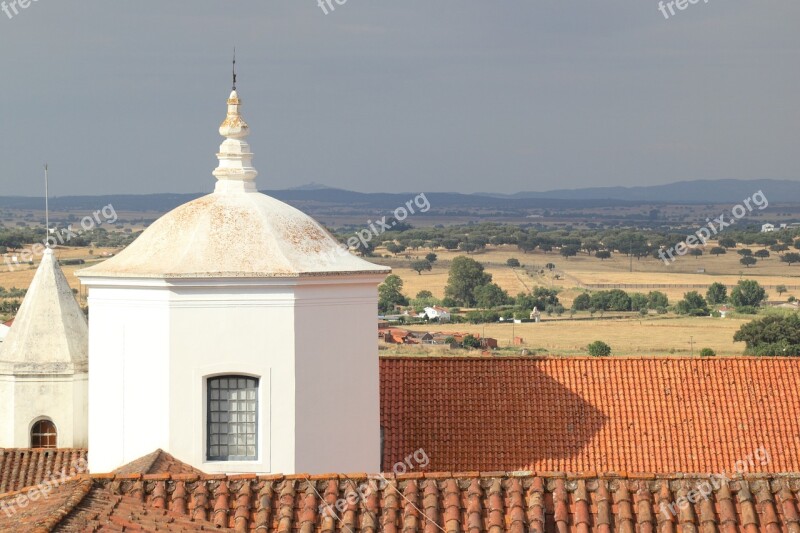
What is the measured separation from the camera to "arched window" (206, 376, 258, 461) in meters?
16.5

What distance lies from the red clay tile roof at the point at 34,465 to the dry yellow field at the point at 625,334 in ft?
131

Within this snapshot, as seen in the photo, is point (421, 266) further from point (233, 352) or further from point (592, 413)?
point (233, 352)

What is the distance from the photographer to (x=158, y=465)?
621 inches

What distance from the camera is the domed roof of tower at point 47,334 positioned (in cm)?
2116

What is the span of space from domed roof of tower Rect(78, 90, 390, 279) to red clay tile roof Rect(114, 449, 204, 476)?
7.48 feet

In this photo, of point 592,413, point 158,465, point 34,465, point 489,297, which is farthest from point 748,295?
point 158,465

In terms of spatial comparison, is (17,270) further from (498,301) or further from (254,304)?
(254,304)

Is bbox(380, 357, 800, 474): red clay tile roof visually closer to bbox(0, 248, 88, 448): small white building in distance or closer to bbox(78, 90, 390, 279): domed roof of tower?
bbox(78, 90, 390, 279): domed roof of tower

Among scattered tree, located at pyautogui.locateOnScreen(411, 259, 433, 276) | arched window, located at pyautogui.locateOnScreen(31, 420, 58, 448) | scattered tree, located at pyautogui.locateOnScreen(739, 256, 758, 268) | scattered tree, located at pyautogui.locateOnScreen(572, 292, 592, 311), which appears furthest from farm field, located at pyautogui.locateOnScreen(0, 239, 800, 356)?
arched window, located at pyautogui.locateOnScreen(31, 420, 58, 448)

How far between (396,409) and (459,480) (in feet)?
29.7

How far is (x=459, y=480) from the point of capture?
11.0 metres

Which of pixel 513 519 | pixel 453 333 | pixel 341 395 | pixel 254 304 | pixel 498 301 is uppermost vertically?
pixel 498 301

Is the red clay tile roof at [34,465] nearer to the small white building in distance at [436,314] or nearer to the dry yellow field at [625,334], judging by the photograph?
the dry yellow field at [625,334]

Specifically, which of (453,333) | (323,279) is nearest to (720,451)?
(323,279)
